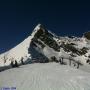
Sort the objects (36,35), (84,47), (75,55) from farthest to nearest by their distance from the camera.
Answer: (84,47) < (75,55) < (36,35)

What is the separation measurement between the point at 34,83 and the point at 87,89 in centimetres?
670

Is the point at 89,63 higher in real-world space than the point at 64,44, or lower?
lower

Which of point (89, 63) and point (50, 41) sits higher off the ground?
point (50, 41)

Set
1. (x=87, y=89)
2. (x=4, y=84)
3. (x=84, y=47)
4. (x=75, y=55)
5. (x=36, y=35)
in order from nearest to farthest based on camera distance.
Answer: (x=87, y=89), (x=4, y=84), (x=36, y=35), (x=75, y=55), (x=84, y=47)

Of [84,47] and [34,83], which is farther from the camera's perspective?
[84,47]

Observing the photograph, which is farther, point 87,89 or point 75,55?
point 75,55

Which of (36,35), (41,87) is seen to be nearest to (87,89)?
(41,87)

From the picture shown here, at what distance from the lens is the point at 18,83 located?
89.2ft

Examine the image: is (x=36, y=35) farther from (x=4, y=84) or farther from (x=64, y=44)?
(x=4, y=84)

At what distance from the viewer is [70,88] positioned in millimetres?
24250

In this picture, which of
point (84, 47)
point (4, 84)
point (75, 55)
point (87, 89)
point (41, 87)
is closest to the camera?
point (87, 89)

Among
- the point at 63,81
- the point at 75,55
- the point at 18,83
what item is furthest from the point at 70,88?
the point at 75,55

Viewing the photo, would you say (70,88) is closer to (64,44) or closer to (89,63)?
(89,63)

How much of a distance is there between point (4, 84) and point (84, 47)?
15940cm
